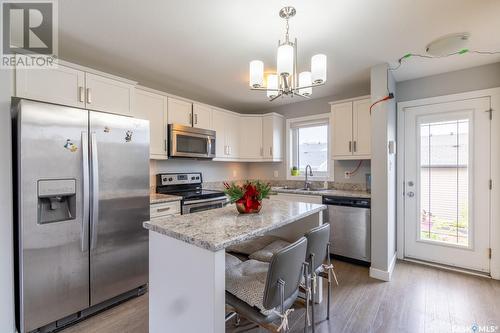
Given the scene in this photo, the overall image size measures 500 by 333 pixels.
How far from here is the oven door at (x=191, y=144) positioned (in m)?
3.17

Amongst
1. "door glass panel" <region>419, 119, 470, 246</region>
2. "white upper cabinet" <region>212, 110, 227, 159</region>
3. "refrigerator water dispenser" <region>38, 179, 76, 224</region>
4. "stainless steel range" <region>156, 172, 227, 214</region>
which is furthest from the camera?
"white upper cabinet" <region>212, 110, 227, 159</region>

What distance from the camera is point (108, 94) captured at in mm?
2418

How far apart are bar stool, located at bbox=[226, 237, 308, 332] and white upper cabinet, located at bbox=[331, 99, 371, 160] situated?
2.37m

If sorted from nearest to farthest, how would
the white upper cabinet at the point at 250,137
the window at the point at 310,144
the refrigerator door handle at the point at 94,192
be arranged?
the refrigerator door handle at the point at 94,192 → the window at the point at 310,144 → the white upper cabinet at the point at 250,137

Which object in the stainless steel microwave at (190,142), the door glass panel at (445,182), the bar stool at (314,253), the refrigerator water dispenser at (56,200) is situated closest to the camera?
the bar stool at (314,253)

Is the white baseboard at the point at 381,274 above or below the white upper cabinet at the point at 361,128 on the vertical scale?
below

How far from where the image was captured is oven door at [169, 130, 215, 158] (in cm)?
317

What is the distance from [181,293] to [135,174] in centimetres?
144

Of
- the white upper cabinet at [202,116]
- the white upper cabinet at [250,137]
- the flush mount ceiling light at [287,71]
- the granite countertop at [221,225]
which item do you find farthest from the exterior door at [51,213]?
the white upper cabinet at [250,137]

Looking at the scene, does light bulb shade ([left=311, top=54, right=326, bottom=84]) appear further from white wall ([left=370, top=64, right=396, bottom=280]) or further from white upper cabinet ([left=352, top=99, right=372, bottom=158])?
white upper cabinet ([left=352, top=99, right=372, bottom=158])

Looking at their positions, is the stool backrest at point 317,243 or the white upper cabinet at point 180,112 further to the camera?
the white upper cabinet at point 180,112

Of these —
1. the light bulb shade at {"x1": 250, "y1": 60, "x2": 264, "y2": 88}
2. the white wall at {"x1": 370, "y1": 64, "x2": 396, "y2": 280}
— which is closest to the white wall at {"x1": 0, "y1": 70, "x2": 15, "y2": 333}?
the light bulb shade at {"x1": 250, "y1": 60, "x2": 264, "y2": 88}

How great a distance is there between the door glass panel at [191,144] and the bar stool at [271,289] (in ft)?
7.01

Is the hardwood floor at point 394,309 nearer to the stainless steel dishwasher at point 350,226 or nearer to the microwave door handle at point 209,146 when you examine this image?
the stainless steel dishwasher at point 350,226
